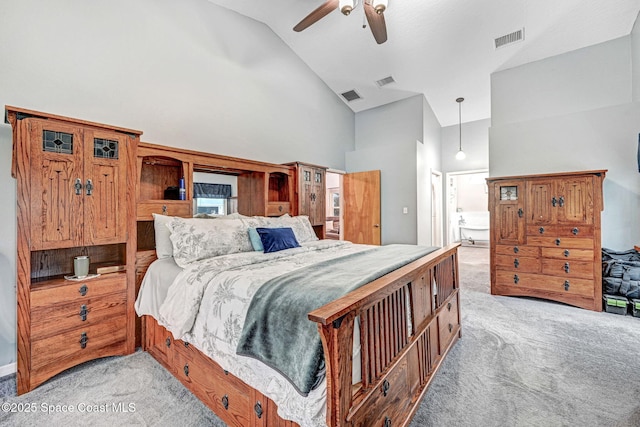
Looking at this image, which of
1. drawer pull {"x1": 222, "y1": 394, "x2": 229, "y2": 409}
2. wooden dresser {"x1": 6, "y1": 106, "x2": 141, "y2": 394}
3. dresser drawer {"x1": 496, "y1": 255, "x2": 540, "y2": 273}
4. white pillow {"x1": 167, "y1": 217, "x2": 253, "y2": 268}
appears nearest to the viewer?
drawer pull {"x1": 222, "y1": 394, "x2": 229, "y2": 409}

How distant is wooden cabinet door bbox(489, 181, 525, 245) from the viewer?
3.73 meters

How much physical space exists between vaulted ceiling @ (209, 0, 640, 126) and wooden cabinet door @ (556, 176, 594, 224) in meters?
1.96

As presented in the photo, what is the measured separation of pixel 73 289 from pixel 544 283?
193 inches

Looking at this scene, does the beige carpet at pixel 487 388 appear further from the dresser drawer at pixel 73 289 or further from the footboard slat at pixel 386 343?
the dresser drawer at pixel 73 289

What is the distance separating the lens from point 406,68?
4.32 meters

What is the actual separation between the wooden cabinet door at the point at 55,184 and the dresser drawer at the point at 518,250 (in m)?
4.62

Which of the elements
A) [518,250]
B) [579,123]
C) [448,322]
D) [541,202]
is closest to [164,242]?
[448,322]

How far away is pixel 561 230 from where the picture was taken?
137 inches

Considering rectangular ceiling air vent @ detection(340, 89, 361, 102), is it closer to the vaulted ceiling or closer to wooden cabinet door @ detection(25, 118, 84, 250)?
the vaulted ceiling

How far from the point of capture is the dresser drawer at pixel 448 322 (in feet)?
6.95

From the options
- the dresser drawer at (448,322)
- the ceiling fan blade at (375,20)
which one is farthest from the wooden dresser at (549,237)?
the ceiling fan blade at (375,20)

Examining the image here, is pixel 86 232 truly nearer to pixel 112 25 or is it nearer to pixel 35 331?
pixel 35 331

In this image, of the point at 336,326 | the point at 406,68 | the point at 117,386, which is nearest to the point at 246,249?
the point at 117,386

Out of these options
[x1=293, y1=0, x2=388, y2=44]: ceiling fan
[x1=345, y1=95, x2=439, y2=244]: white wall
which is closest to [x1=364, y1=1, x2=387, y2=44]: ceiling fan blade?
[x1=293, y1=0, x2=388, y2=44]: ceiling fan
